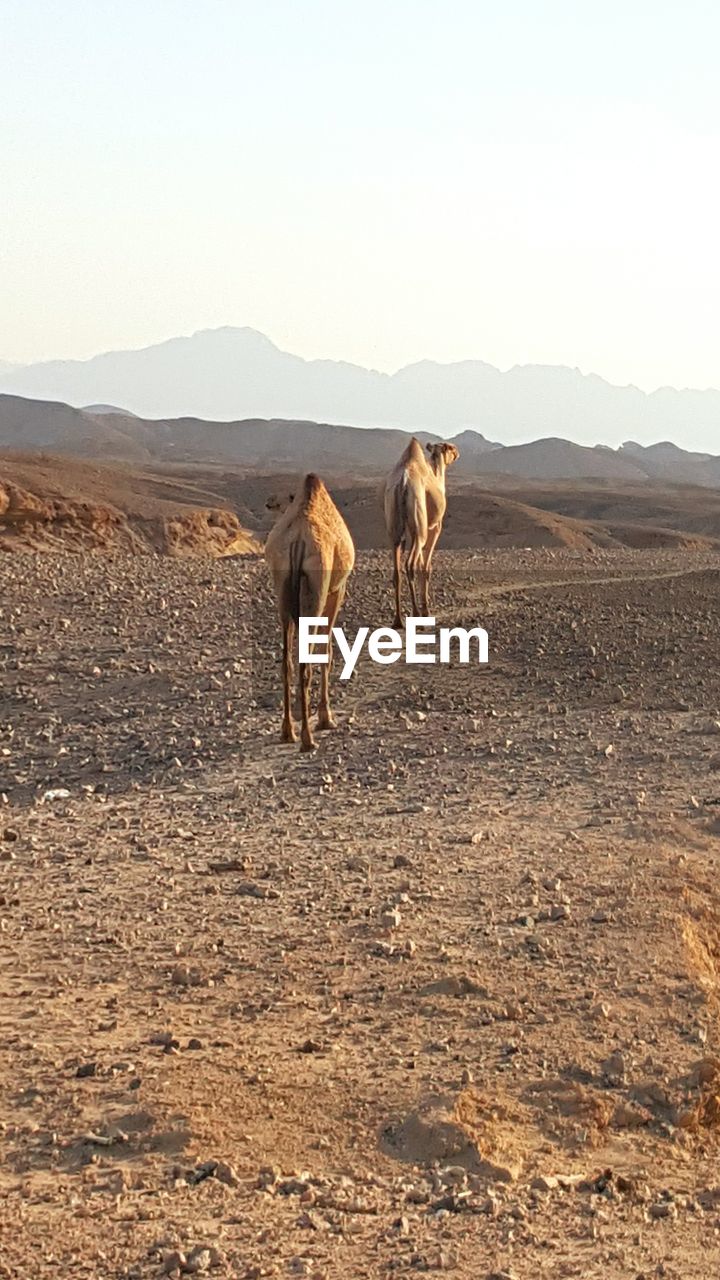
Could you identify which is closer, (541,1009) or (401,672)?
(541,1009)

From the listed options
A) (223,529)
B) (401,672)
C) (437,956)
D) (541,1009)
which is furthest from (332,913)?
A: (223,529)

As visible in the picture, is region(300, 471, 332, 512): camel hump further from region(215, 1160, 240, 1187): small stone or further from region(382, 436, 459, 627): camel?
region(215, 1160, 240, 1187): small stone

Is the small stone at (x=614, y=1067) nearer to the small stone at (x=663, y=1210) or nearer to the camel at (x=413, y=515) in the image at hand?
the small stone at (x=663, y=1210)

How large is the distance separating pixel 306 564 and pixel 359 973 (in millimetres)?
4834

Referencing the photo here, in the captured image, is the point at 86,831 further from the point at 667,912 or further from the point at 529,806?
the point at 667,912

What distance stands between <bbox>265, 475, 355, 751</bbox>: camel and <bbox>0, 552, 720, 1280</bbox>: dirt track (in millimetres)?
503

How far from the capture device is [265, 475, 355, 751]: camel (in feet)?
37.0

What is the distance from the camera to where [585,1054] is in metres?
6.21

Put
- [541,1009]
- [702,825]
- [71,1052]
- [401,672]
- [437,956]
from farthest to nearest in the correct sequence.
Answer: [401,672] < [702,825] < [437,956] < [541,1009] < [71,1052]

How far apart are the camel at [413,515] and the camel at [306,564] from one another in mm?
4053

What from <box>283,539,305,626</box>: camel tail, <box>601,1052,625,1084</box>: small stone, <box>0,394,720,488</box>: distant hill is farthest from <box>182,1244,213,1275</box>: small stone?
<box>0,394,720,488</box>: distant hill

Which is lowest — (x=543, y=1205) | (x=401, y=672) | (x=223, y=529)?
(x=543, y=1205)

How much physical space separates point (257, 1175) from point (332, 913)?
9.09ft

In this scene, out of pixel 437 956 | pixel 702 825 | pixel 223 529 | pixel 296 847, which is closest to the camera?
pixel 437 956
